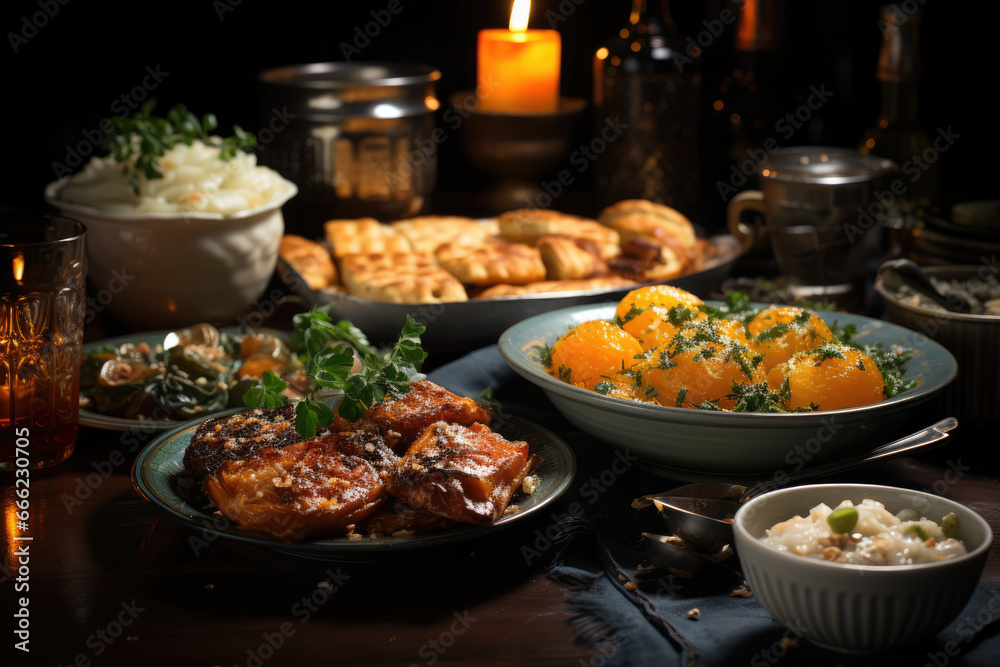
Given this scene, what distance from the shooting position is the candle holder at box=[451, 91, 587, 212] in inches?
93.0

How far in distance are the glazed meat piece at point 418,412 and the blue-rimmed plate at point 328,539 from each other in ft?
0.20

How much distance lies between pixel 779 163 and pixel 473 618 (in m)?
1.22

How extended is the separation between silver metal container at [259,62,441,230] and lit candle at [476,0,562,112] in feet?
0.82

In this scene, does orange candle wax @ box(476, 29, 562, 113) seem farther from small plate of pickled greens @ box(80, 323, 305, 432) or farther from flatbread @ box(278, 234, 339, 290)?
small plate of pickled greens @ box(80, 323, 305, 432)

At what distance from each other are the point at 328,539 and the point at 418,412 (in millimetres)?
251

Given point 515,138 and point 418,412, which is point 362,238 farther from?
point 418,412

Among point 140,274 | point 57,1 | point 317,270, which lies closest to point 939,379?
point 317,270

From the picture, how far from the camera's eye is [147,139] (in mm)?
1619

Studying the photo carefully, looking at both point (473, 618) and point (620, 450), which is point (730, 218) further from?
point (473, 618)

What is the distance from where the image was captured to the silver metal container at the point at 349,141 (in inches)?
79.6

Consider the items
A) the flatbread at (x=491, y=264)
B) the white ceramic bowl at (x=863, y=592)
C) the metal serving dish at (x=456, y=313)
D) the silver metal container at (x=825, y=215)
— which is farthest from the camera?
the flatbread at (x=491, y=264)

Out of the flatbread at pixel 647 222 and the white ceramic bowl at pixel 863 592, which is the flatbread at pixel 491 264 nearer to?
the flatbread at pixel 647 222

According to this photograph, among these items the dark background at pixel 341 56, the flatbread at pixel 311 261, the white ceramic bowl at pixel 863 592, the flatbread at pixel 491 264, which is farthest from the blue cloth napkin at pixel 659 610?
the dark background at pixel 341 56

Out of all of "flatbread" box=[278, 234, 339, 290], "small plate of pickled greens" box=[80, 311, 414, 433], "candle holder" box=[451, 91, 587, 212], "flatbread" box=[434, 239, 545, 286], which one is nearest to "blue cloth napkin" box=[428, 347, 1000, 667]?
"small plate of pickled greens" box=[80, 311, 414, 433]
